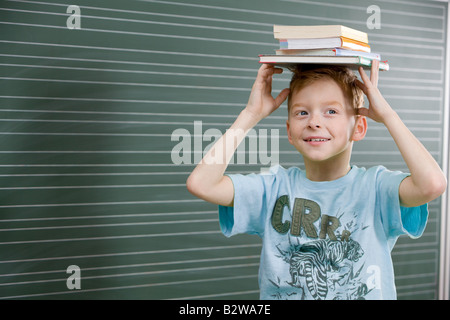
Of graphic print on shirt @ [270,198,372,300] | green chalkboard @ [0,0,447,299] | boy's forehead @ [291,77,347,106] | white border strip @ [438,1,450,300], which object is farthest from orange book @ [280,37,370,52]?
white border strip @ [438,1,450,300]

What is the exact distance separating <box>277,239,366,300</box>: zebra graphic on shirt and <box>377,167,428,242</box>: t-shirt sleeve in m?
0.11

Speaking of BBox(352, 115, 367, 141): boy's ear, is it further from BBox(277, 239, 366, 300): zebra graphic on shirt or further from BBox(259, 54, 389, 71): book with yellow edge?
BBox(277, 239, 366, 300): zebra graphic on shirt

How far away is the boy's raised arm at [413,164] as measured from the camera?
3.31 ft

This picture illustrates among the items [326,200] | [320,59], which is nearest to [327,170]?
[326,200]

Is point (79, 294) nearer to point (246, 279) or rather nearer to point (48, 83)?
point (246, 279)

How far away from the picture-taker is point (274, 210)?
3.97ft

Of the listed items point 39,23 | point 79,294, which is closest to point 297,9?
point 39,23

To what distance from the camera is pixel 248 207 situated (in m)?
1.21

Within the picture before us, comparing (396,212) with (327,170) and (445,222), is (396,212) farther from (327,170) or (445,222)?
(445,222)

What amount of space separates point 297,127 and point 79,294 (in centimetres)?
131

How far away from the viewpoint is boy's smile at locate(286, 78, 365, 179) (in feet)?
3.63

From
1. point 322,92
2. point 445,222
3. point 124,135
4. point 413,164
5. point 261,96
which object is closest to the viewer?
point 413,164

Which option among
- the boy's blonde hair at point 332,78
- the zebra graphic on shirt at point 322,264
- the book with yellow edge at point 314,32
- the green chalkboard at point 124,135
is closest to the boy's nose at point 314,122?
the boy's blonde hair at point 332,78

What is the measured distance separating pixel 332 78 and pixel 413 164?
0.32 m
